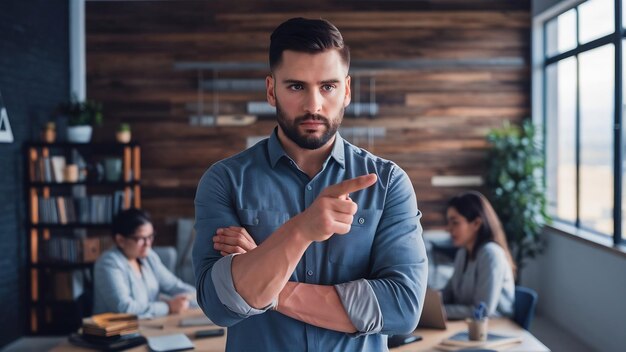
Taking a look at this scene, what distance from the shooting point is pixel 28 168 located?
6316mm

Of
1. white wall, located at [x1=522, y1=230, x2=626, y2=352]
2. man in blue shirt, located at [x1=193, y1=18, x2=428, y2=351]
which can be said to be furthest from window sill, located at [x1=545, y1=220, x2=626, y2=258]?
man in blue shirt, located at [x1=193, y1=18, x2=428, y2=351]

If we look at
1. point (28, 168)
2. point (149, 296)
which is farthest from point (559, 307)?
point (28, 168)

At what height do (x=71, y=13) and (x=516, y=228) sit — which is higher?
(x=71, y=13)

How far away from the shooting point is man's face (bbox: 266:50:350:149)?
4.72ft

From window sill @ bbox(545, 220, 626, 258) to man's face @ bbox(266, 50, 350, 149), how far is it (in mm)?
4351

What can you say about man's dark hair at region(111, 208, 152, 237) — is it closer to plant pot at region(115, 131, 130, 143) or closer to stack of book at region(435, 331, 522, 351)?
stack of book at region(435, 331, 522, 351)

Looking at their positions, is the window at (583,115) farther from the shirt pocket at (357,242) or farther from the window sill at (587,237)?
the shirt pocket at (357,242)

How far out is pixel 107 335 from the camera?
321 cm

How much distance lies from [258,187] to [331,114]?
0.79ft

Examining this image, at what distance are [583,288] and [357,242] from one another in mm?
5078

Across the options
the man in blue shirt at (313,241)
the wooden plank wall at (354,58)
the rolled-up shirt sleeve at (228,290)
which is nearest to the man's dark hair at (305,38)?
the man in blue shirt at (313,241)

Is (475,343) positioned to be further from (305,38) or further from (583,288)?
(583,288)

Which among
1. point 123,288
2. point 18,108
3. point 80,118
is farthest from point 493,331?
point 80,118

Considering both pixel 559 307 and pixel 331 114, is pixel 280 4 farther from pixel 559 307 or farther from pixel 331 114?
pixel 331 114
